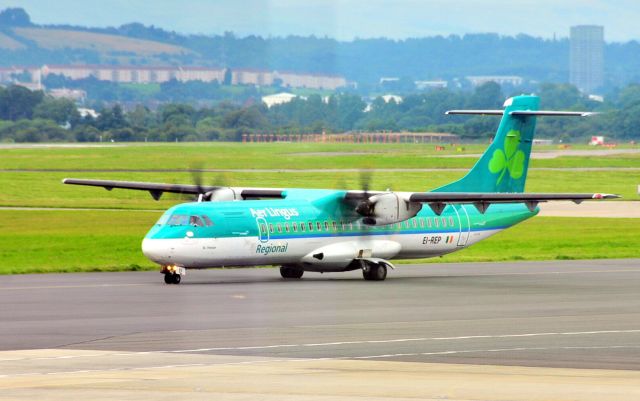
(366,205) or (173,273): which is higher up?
(366,205)

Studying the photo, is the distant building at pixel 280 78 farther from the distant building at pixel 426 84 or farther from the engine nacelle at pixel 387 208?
the distant building at pixel 426 84

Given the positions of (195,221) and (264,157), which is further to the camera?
(264,157)

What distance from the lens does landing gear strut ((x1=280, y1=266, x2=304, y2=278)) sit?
35.8m

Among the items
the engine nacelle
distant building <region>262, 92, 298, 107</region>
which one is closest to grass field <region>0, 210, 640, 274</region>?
the engine nacelle

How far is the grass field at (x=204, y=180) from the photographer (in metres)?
43.3

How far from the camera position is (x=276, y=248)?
33.9 m

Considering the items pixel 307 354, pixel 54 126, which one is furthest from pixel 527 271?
pixel 54 126

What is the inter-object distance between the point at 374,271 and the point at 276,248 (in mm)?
3255

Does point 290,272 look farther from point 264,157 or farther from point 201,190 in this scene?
point 264,157

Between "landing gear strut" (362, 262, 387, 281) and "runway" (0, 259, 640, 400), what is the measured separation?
0.37 m

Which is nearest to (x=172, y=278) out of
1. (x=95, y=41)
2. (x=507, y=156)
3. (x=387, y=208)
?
(x=387, y=208)

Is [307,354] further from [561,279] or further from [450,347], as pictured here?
[561,279]

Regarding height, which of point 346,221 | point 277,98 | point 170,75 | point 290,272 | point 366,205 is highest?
point 170,75

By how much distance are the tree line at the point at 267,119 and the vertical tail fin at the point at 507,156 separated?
4.47m
